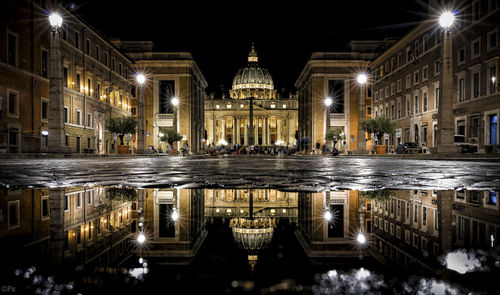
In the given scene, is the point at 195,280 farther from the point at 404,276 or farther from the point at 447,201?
the point at 447,201

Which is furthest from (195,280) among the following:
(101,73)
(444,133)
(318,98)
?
(318,98)

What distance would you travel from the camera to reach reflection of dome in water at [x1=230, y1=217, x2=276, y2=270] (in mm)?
1531

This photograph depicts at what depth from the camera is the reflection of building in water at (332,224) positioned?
160 centimetres

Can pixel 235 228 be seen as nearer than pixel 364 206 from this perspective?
Yes

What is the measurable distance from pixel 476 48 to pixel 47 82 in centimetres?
3383

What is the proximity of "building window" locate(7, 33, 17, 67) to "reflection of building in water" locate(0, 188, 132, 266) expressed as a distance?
28.2 meters

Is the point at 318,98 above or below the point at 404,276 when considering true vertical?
above

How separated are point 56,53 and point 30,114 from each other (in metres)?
11.0

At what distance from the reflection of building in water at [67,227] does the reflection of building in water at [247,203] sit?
633 millimetres

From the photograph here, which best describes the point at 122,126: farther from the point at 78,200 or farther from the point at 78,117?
the point at 78,200

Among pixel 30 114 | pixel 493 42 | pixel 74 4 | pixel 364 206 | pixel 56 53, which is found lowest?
pixel 364 206

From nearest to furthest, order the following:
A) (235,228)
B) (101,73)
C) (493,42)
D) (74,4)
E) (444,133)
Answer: (235,228)
(444,133)
(493,42)
(74,4)
(101,73)

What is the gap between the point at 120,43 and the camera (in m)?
62.7

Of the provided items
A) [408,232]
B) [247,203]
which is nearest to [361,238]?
[408,232]
